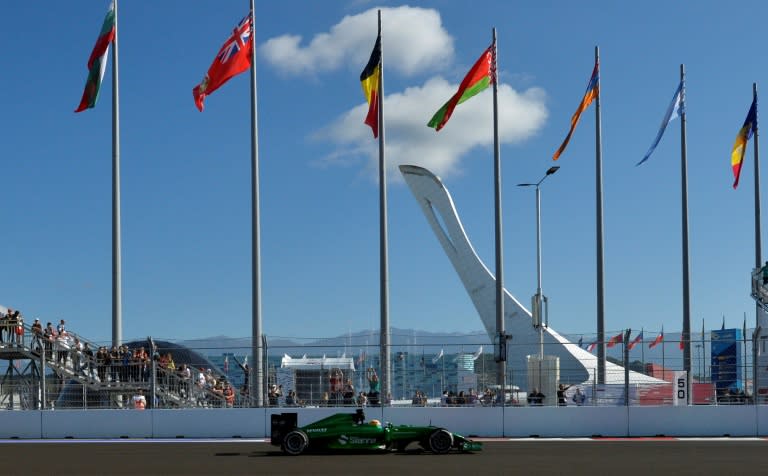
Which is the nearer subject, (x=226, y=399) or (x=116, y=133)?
(x=226, y=399)

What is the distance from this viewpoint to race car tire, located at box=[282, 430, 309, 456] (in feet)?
58.3

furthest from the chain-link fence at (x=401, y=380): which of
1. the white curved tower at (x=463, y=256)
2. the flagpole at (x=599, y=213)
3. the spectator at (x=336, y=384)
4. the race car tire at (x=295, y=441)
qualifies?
the white curved tower at (x=463, y=256)

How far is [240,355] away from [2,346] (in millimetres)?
7950

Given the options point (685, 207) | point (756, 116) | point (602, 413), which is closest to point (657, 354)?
point (602, 413)

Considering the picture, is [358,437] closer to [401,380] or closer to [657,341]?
[401,380]

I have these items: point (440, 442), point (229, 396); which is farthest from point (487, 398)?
point (440, 442)

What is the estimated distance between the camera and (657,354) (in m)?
23.1

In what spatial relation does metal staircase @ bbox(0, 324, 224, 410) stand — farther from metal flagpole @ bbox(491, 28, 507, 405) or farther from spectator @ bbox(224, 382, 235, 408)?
metal flagpole @ bbox(491, 28, 507, 405)

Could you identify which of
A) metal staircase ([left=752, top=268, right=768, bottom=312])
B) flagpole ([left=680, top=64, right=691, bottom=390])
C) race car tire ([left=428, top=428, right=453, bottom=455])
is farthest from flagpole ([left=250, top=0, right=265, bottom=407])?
metal staircase ([left=752, top=268, right=768, bottom=312])

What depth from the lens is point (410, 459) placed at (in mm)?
16781

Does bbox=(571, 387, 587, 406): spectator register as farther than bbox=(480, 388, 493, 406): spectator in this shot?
Yes

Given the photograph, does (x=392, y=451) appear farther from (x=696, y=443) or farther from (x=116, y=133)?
(x=116, y=133)

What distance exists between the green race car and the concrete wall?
18.2 ft

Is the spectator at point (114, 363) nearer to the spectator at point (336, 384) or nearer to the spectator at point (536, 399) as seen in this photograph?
the spectator at point (336, 384)
